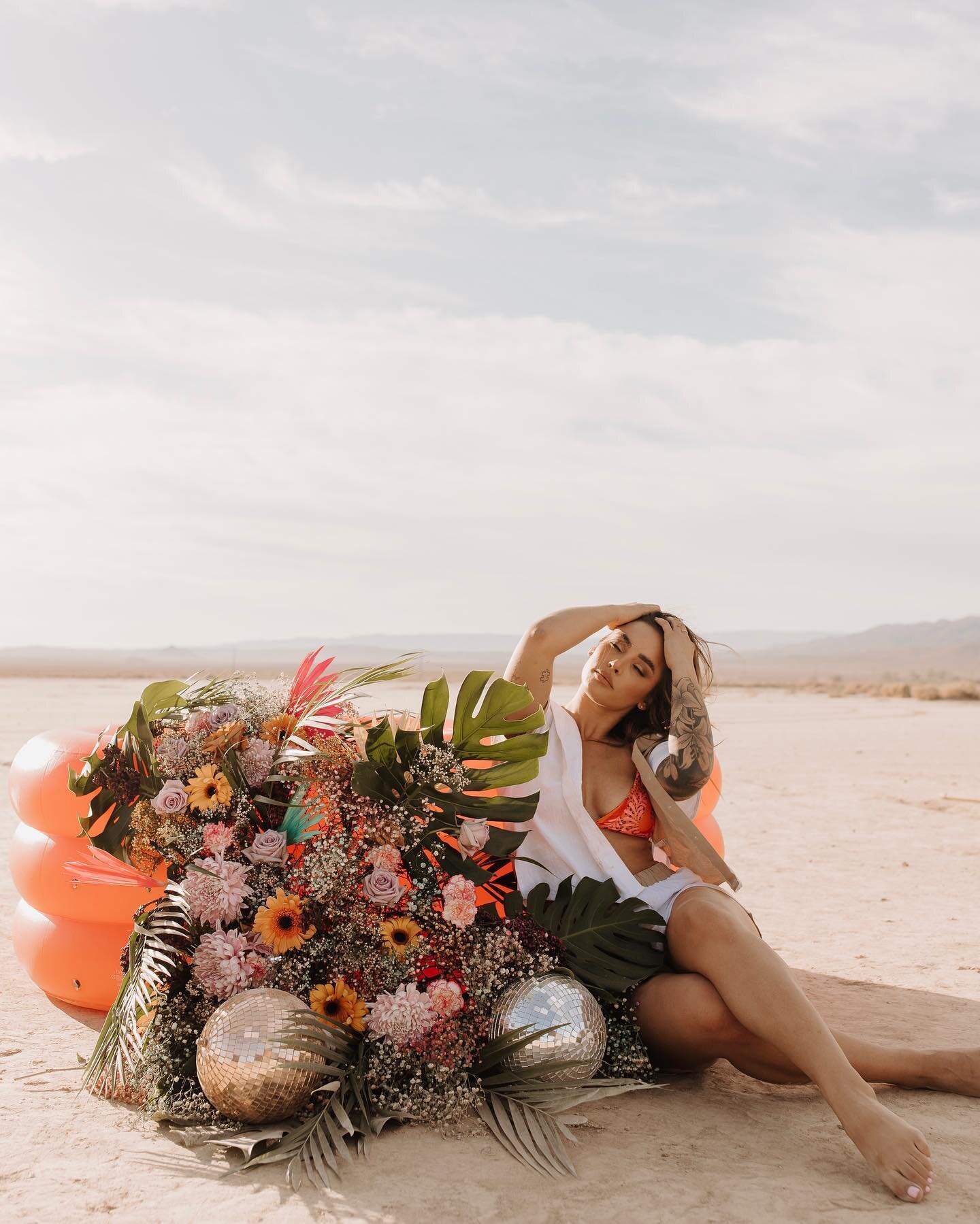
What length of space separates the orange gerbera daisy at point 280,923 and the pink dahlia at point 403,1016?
336mm

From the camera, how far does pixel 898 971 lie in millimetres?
5750

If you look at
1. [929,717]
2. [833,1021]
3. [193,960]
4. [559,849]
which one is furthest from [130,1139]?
[929,717]

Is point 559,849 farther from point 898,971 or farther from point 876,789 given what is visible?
point 876,789

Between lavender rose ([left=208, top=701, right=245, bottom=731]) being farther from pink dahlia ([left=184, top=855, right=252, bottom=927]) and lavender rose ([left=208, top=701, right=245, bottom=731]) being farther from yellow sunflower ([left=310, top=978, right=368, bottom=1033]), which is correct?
yellow sunflower ([left=310, top=978, right=368, bottom=1033])

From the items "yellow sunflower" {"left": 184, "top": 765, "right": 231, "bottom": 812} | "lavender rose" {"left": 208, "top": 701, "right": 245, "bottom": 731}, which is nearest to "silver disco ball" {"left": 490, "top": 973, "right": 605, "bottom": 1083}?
"yellow sunflower" {"left": 184, "top": 765, "right": 231, "bottom": 812}

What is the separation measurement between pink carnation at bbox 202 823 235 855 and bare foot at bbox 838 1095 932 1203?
7.03ft

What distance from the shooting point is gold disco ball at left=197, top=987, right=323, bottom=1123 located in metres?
3.35

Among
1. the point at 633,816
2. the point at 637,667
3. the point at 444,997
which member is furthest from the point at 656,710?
the point at 444,997

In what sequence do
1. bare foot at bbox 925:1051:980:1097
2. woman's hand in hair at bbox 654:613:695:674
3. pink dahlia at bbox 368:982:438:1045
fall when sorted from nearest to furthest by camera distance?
pink dahlia at bbox 368:982:438:1045, bare foot at bbox 925:1051:980:1097, woman's hand in hair at bbox 654:613:695:674

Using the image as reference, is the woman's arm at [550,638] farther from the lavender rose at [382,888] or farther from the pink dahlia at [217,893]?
the pink dahlia at [217,893]

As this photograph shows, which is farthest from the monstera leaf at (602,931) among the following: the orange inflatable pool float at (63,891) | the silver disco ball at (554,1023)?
the orange inflatable pool float at (63,891)

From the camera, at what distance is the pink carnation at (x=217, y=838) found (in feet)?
12.3

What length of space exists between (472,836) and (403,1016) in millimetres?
633

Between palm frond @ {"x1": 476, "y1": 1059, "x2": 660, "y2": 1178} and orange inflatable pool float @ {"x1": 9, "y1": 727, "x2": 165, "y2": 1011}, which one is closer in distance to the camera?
palm frond @ {"x1": 476, "y1": 1059, "x2": 660, "y2": 1178}
